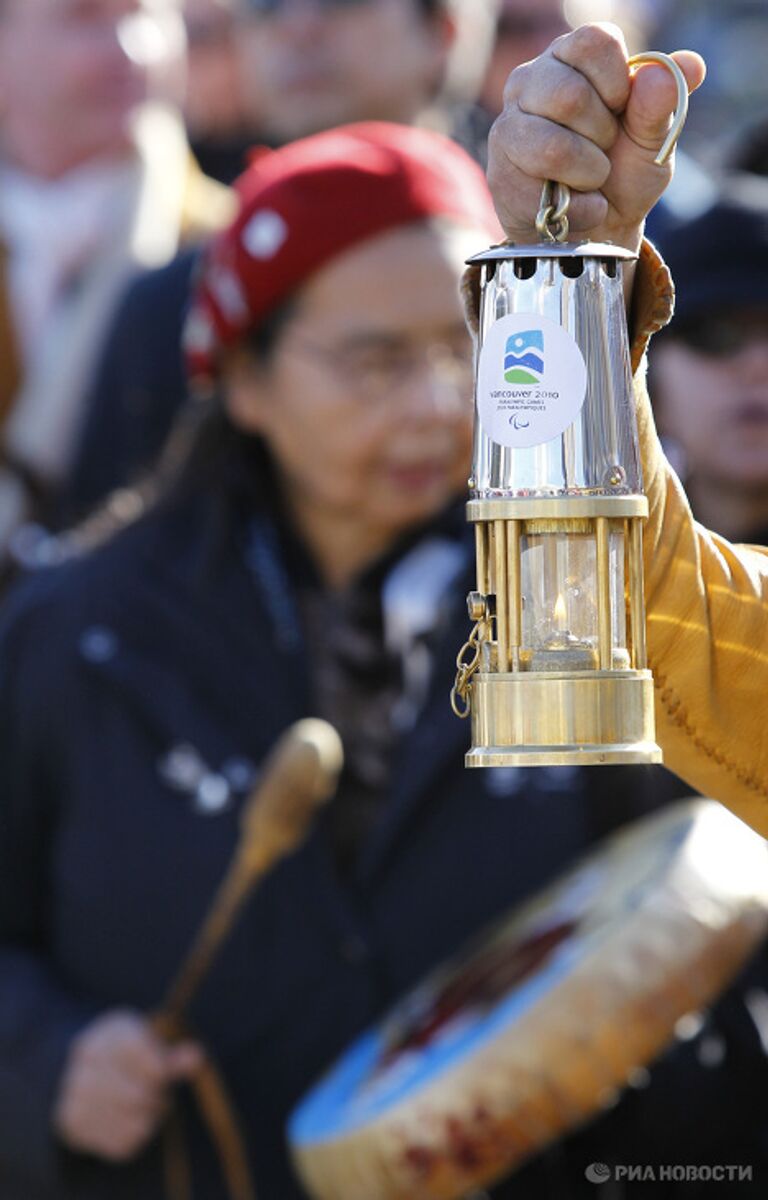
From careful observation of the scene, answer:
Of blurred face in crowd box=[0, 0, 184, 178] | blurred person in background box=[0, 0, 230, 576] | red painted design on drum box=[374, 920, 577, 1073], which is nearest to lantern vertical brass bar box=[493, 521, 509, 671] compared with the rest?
red painted design on drum box=[374, 920, 577, 1073]

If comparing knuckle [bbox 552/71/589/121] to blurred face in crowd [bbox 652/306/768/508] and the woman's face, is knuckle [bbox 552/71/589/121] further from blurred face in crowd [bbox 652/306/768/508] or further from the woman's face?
blurred face in crowd [bbox 652/306/768/508]

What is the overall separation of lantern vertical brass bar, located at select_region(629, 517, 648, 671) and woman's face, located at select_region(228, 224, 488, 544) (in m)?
2.09

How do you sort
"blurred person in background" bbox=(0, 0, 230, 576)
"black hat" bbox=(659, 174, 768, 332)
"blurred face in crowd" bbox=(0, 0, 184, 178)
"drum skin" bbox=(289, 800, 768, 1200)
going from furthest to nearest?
"blurred face in crowd" bbox=(0, 0, 184, 178) < "blurred person in background" bbox=(0, 0, 230, 576) < "black hat" bbox=(659, 174, 768, 332) < "drum skin" bbox=(289, 800, 768, 1200)

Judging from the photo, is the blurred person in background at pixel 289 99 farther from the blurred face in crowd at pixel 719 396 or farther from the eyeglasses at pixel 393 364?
the blurred face in crowd at pixel 719 396

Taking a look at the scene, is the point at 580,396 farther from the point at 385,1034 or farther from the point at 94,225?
the point at 94,225

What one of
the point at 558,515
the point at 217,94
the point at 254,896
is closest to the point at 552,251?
the point at 558,515

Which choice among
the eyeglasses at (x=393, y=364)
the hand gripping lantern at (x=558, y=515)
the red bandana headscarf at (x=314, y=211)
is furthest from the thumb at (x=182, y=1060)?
the hand gripping lantern at (x=558, y=515)

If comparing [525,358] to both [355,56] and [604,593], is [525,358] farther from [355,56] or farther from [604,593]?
[355,56]

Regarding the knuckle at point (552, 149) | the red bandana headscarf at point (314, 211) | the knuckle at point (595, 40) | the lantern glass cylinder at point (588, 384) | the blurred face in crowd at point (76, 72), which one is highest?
the blurred face in crowd at point (76, 72)

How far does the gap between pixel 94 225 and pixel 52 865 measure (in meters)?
1.94

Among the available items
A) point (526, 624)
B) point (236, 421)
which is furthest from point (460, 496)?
point (526, 624)

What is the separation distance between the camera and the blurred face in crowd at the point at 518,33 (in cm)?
607

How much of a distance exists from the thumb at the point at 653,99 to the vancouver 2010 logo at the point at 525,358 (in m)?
0.23

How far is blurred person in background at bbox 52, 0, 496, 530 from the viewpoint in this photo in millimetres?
4809
